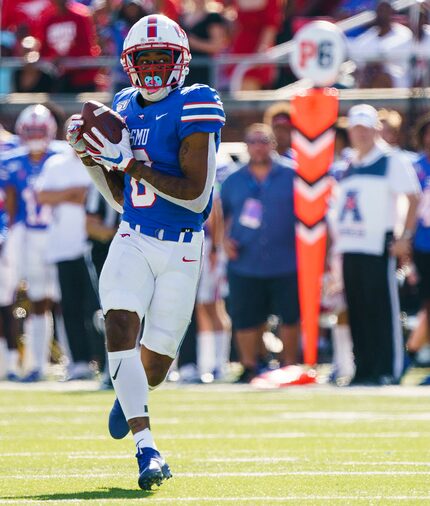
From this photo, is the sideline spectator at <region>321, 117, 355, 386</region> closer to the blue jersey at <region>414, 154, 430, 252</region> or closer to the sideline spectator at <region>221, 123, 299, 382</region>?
the sideline spectator at <region>221, 123, 299, 382</region>

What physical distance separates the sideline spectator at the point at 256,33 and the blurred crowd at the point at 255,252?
9.67 ft

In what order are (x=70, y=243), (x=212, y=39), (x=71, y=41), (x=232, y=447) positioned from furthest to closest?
(x=71, y=41) < (x=212, y=39) < (x=70, y=243) < (x=232, y=447)

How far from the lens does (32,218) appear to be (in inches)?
480

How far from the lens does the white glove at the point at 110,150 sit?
6.12 meters

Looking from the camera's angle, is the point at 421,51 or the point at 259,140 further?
the point at 421,51

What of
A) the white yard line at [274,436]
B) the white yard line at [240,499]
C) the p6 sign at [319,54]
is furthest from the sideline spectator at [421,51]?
the white yard line at [240,499]

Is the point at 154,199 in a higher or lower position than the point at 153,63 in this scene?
lower

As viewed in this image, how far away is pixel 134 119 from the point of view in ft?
20.9

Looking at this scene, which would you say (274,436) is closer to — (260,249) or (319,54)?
(260,249)

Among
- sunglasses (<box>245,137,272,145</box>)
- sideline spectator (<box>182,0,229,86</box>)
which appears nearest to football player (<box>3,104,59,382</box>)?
sunglasses (<box>245,137,272,145</box>)

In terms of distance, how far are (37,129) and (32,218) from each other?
2.41ft

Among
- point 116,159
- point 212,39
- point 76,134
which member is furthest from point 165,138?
point 212,39

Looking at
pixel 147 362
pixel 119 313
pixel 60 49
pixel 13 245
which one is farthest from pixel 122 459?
pixel 60 49

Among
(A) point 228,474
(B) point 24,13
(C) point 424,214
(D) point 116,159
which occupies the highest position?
(B) point 24,13
